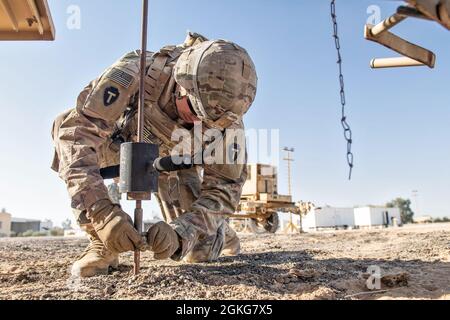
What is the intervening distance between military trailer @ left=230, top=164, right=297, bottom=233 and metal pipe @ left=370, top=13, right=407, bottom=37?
374 inches

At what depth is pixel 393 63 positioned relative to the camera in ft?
6.95

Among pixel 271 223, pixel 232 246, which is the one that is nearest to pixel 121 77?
pixel 232 246

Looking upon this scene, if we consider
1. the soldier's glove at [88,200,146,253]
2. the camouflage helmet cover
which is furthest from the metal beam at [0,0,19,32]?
the soldier's glove at [88,200,146,253]

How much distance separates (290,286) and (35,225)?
41.3 metres

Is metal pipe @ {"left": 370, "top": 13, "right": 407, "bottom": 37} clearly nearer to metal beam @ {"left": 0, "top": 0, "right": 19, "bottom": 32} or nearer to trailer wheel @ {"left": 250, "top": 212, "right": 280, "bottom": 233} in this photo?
metal beam @ {"left": 0, "top": 0, "right": 19, "bottom": 32}

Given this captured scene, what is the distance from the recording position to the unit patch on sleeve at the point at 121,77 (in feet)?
8.79

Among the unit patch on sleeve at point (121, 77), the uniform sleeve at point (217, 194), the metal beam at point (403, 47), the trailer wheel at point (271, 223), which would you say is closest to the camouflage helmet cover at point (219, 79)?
the unit patch on sleeve at point (121, 77)

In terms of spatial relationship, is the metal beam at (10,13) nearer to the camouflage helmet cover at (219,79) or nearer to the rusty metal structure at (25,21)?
the rusty metal structure at (25,21)

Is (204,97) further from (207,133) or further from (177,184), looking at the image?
(177,184)

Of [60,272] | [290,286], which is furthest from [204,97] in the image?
[60,272]

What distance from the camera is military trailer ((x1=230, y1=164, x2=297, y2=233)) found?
37.3 ft

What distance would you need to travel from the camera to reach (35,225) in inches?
1517

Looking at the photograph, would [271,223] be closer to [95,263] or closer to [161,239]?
[95,263]

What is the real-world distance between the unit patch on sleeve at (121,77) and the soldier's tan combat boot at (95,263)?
3.71 feet
